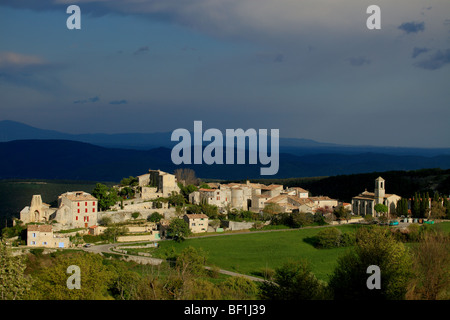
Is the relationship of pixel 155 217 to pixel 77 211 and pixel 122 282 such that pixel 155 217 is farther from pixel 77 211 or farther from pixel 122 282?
pixel 122 282

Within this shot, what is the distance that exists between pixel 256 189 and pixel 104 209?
1703cm

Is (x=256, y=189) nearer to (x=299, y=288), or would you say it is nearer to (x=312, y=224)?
(x=312, y=224)

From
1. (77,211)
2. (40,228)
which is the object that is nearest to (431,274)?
(40,228)

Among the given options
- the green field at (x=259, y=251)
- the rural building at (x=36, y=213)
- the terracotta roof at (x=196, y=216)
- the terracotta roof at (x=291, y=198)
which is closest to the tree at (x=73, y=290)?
the green field at (x=259, y=251)

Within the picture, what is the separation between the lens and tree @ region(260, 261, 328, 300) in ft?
71.8

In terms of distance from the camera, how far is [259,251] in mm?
42438

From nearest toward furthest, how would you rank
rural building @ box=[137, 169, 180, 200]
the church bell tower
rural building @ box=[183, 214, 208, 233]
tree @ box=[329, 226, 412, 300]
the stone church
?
1. tree @ box=[329, 226, 412, 300]
2. rural building @ box=[183, 214, 208, 233]
3. rural building @ box=[137, 169, 180, 200]
4. the church bell tower
5. the stone church

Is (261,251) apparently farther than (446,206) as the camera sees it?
No

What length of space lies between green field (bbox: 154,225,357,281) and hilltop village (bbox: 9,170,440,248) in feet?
10.9

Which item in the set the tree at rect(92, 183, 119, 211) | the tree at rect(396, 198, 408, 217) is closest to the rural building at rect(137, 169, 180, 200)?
the tree at rect(92, 183, 119, 211)

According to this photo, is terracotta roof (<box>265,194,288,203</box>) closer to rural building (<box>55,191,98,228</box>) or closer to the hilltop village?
the hilltop village

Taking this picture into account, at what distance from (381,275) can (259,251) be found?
19029 mm
